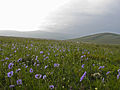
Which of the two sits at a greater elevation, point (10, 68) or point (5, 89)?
point (10, 68)

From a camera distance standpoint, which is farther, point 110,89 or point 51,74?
point 51,74

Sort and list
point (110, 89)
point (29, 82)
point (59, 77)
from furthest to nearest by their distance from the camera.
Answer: point (59, 77), point (29, 82), point (110, 89)

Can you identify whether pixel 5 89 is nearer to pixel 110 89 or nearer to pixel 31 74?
pixel 31 74

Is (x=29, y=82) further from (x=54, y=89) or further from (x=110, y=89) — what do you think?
(x=110, y=89)

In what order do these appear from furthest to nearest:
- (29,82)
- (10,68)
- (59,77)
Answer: (10,68)
(59,77)
(29,82)

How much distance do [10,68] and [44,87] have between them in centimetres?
147

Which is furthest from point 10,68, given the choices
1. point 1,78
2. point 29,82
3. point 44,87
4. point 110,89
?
point 110,89

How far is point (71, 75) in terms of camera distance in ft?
9.43

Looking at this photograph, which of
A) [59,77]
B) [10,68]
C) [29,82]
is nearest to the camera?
[29,82]

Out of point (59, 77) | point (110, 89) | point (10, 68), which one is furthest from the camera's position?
point (10, 68)

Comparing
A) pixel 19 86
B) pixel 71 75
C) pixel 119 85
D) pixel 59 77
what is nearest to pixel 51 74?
pixel 59 77

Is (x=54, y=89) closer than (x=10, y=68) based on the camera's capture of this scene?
Yes

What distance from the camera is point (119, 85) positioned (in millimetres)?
2188

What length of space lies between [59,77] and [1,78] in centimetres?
157
